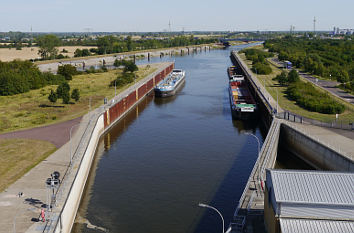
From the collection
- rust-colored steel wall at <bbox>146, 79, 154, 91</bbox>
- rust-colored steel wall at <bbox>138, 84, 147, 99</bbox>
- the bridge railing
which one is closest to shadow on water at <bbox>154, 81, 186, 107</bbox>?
rust-colored steel wall at <bbox>138, 84, 147, 99</bbox>

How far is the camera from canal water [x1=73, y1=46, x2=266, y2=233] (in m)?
33.8

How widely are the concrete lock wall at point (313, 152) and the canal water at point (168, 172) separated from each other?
494cm

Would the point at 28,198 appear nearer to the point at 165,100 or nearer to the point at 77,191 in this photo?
the point at 77,191

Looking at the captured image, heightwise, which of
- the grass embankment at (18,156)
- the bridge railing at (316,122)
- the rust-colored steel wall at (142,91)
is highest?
the rust-colored steel wall at (142,91)

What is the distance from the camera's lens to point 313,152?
46938mm

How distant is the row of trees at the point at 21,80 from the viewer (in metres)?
84.2

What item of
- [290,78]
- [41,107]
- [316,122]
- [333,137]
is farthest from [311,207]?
[290,78]

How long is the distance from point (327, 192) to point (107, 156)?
3205cm

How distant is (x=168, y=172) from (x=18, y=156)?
1652cm

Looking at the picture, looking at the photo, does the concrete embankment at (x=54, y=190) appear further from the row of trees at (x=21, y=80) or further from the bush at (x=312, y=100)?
the row of trees at (x=21, y=80)

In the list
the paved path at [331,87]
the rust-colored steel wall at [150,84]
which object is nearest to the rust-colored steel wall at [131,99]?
the rust-colored steel wall at [150,84]

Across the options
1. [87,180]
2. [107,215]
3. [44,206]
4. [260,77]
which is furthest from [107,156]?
[260,77]

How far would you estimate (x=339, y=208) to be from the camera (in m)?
23.2

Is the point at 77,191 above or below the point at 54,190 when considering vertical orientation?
below
